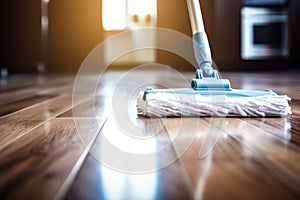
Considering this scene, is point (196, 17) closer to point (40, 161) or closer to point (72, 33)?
point (40, 161)

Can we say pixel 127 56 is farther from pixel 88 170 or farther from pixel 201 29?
pixel 88 170

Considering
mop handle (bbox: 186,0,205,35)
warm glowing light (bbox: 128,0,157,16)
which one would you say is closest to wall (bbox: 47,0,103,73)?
warm glowing light (bbox: 128,0,157,16)

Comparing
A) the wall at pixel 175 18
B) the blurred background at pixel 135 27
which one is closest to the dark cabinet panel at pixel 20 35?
the blurred background at pixel 135 27

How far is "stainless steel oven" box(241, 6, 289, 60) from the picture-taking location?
3.79 metres

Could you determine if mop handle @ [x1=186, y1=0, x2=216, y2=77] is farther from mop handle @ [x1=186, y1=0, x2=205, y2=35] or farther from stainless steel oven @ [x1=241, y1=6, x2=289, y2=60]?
stainless steel oven @ [x1=241, y1=6, x2=289, y2=60]

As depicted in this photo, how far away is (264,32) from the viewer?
3.88 meters

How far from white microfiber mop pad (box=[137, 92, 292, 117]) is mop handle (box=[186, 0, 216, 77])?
0.10 m

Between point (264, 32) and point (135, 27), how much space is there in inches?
53.5

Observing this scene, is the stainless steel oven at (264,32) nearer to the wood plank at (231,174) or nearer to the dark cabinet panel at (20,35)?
the dark cabinet panel at (20,35)

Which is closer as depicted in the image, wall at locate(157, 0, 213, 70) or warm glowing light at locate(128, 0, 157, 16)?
wall at locate(157, 0, 213, 70)

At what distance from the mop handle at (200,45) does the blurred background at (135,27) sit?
2717 mm

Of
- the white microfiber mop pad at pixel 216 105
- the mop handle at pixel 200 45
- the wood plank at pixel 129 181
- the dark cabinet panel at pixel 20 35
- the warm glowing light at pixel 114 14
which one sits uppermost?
the warm glowing light at pixel 114 14

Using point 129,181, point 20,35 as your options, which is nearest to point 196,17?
point 129,181

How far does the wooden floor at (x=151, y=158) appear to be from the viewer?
43 centimetres
